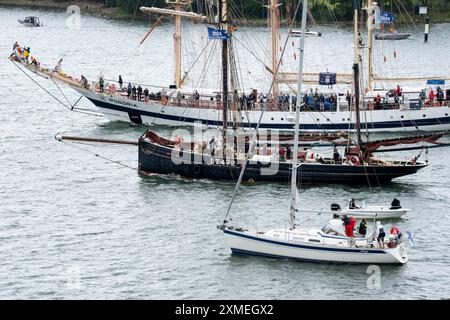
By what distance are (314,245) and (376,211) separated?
37.4 feet

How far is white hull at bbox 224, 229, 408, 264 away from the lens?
81.4 metres

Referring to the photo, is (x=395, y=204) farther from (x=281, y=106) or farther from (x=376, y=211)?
(x=281, y=106)

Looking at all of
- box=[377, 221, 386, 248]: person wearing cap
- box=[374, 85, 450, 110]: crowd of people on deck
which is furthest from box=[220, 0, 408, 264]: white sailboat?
box=[374, 85, 450, 110]: crowd of people on deck

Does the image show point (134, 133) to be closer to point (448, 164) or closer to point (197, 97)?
point (197, 97)

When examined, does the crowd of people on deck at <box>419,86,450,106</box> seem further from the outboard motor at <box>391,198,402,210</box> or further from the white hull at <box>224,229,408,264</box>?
the white hull at <box>224,229,408,264</box>

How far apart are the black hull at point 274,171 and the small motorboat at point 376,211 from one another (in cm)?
967

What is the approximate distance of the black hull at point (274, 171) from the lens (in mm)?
101938

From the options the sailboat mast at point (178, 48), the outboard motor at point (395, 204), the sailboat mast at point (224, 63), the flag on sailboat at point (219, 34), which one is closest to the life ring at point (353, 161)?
the sailboat mast at point (224, 63)

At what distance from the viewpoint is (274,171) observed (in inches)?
4035

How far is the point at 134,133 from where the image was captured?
126125 mm

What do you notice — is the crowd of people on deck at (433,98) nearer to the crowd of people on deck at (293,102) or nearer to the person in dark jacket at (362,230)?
the crowd of people on deck at (293,102)

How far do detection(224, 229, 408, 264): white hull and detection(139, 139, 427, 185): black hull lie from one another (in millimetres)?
19721

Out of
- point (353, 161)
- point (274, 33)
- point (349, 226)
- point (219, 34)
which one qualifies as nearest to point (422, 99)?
point (274, 33)
